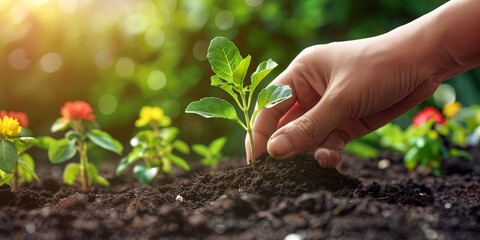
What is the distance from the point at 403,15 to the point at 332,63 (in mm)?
2992

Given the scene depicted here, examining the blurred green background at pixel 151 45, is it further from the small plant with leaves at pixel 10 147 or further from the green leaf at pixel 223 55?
the green leaf at pixel 223 55

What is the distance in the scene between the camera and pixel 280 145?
230cm

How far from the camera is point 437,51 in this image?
2439mm

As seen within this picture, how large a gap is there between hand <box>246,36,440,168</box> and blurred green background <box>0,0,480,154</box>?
2281mm

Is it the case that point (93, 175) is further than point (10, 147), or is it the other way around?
point (93, 175)

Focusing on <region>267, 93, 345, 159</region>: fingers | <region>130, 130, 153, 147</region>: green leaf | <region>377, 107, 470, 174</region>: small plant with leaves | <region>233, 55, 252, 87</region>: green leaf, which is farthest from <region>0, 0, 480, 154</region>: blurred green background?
<region>233, 55, 252, 87</region>: green leaf

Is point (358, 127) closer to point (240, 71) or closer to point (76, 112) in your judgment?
point (240, 71)

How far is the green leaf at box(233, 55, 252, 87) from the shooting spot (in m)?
2.20

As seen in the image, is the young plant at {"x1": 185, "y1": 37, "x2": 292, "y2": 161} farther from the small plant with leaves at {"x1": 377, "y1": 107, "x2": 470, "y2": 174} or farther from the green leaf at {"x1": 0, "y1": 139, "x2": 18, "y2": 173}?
the small plant with leaves at {"x1": 377, "y1": 107, "x2": 470, "y2": 174}

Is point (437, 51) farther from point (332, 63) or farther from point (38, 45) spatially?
point (38, 45)

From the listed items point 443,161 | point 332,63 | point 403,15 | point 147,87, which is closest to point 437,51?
point 332,63

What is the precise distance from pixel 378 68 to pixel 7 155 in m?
1.45

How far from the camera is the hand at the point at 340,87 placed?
2354 millimetres

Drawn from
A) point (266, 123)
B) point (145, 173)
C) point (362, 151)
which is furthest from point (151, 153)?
point (362, 151)
